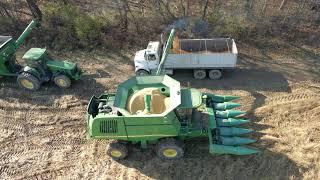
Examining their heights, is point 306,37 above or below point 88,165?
above

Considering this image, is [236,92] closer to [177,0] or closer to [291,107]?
[291,107]

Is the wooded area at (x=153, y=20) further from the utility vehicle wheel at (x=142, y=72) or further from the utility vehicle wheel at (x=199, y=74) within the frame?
the utility vehicle wheel at (x=199, y=74)

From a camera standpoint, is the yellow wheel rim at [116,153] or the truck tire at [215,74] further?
the truck tire at [215,74]

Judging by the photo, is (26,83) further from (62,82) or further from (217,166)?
(217,166)

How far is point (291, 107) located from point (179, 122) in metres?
4.77

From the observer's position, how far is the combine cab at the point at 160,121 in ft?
37.5

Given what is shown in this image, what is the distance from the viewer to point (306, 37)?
1827 cm

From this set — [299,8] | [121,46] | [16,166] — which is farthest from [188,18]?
[16,166]

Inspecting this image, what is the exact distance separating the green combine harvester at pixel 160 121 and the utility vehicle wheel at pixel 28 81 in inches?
144

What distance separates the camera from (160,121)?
11258 mm

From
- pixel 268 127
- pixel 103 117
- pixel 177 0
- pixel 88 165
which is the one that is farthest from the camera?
pixel 177 0

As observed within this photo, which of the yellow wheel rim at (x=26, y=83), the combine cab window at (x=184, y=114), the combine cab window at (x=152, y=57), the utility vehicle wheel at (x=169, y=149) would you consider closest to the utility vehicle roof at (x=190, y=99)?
the combine cab window at (x=184, y=114)

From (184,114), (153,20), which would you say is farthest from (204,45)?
(184,114)

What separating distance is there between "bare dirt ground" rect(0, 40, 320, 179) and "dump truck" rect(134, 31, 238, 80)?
485mm
